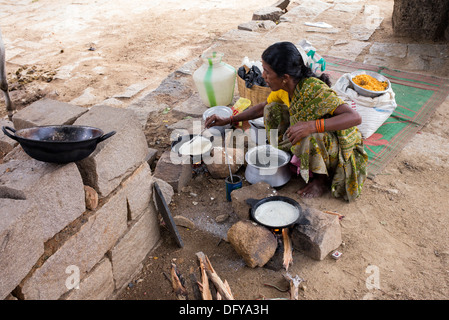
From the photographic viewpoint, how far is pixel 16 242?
68.9 inches

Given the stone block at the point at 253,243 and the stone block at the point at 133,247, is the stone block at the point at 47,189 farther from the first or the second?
the stone block at the point at 253,243

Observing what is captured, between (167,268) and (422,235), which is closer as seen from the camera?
(167,268)

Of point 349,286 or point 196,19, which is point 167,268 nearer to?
point 349,286

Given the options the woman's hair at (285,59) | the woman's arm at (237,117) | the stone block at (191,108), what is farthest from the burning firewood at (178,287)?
the stone block at (191,108)

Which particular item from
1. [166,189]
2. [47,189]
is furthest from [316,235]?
[47,189]

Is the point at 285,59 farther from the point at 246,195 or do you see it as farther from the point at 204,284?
the point at 204,284

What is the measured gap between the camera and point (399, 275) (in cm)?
254

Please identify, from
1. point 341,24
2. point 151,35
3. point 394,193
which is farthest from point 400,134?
point 151,35

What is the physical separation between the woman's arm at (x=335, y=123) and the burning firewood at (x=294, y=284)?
103 cm

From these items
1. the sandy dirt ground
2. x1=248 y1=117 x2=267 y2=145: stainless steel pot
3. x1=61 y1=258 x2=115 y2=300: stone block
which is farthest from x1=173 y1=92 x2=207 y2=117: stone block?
x1=61 y1=258 x2=115 y2=300: stone block

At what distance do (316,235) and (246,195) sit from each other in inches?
25.9

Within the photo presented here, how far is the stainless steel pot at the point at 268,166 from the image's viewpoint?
10.8ft

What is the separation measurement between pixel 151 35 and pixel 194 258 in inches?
246

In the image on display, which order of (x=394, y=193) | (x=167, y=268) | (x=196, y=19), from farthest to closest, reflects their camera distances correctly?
(x=196, y=19) → (x=394, y=193) → (x=167, y=268)
